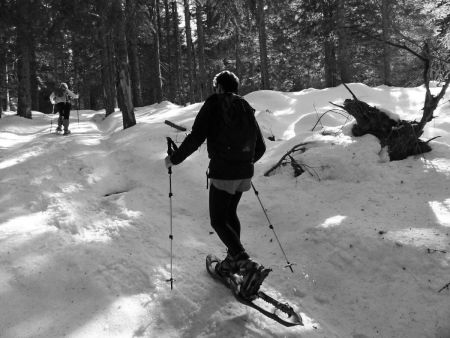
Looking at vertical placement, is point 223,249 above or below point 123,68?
below

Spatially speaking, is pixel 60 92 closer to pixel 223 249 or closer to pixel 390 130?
pixel 223 249

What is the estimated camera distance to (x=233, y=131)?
13.5ft

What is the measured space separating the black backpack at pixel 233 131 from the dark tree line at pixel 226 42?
16.1 ft

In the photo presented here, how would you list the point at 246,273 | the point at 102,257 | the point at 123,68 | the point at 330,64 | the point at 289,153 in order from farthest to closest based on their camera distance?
the point at 330,64 < the point at 123,68 < the point at 289,153 < the point at 102,257 < the point at 246,273

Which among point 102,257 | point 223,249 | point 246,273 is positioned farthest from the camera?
point 223,249

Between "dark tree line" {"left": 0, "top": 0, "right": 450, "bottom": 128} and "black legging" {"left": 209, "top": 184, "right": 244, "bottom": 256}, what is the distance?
17.7ft

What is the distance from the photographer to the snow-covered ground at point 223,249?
3.97 m

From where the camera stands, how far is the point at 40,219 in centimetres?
636

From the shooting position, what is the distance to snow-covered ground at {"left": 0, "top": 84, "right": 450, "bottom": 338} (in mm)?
3971

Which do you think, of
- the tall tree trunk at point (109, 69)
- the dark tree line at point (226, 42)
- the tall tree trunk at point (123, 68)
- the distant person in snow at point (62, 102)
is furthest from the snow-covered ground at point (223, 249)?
the tall tree trunk at point (109, 69)

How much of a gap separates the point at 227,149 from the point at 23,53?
18358mm

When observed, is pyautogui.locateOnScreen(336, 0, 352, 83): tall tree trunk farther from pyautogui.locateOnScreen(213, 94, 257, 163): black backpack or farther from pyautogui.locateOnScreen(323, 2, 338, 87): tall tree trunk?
pyautogui.locateOnScreen(213, 94, 257, 163): black backpack

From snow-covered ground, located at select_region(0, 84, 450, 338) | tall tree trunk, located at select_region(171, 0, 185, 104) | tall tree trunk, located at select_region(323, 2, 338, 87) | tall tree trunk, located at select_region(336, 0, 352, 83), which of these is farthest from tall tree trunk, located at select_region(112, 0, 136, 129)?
tall tree trunk, located at select_region(171, 0, 185, 104)

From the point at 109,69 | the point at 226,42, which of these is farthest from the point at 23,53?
the point at 226,42
